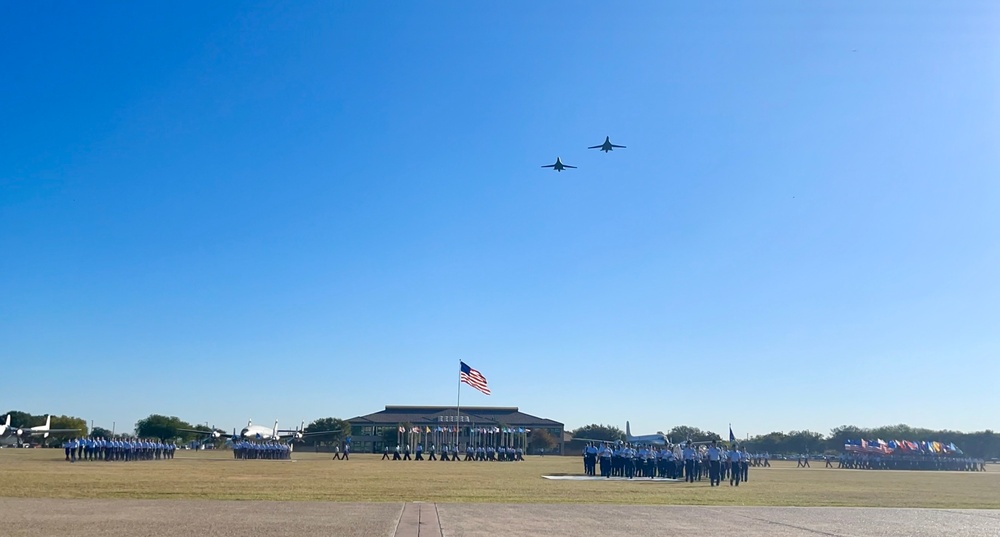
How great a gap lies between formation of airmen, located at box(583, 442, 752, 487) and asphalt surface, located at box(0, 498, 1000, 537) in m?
13.8

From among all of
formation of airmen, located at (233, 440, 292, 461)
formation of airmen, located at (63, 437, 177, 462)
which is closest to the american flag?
formation of airmen, located at (233, 440, 292, 461)

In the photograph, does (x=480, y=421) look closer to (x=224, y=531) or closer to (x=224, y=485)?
(x=224, y=485)

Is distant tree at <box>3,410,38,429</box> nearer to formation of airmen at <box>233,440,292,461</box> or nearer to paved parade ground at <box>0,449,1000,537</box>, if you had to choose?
formation of airmen at <box>233,440,292,461</box>

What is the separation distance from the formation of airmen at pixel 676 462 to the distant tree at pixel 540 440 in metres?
83.3

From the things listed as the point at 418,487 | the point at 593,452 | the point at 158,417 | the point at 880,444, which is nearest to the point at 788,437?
the point at 880,444

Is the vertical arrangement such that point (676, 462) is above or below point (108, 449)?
above

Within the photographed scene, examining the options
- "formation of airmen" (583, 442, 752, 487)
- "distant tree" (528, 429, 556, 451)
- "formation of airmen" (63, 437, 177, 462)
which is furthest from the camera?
"distant tree" (528, 429, 556, 451)

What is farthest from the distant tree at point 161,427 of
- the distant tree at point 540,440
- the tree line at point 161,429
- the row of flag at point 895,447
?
the row of flag at point 895,447

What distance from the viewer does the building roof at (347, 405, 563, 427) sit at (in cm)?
12598

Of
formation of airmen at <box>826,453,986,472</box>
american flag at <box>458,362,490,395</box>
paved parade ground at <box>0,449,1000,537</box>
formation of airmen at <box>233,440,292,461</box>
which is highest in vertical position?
american flag at <box>458,362,490,395</box>

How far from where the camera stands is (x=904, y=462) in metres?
73.7

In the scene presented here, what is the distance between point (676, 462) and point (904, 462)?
46306 mm

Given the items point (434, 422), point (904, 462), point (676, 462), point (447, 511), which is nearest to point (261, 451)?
point (676, 462)

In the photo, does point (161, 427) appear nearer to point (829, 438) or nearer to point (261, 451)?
point (261, 451)
